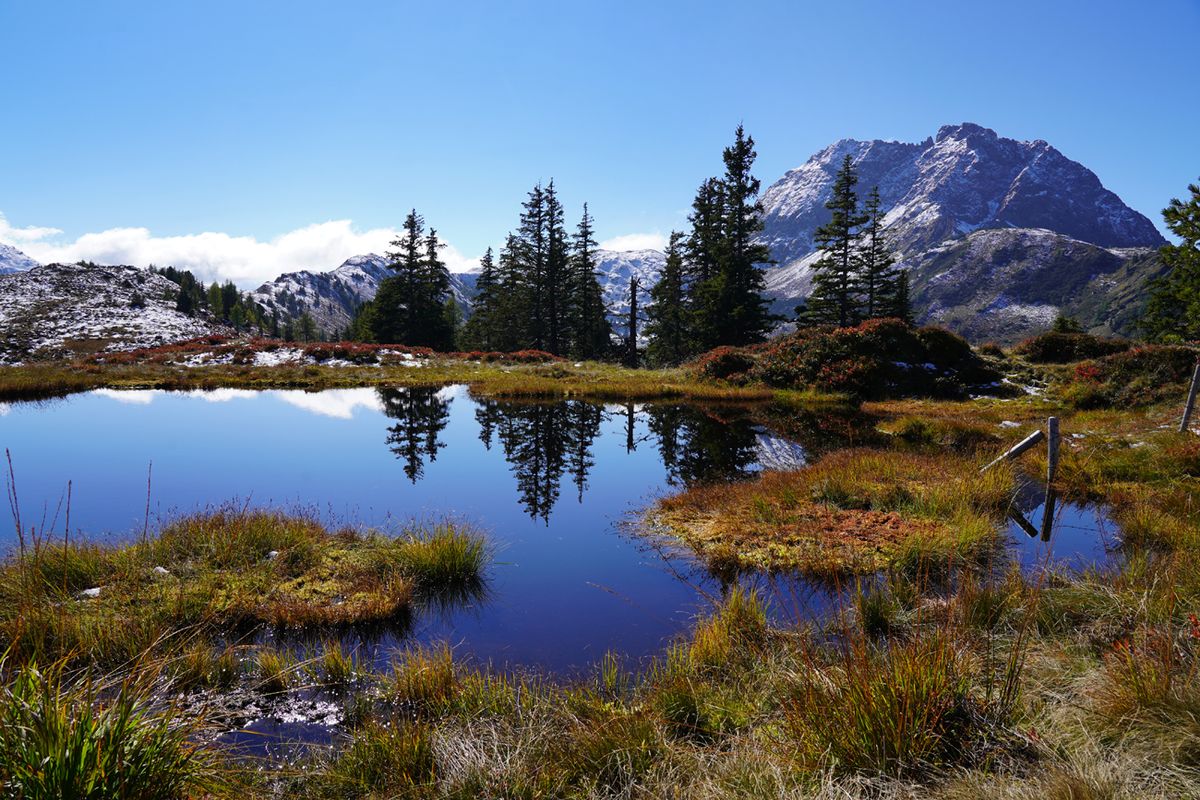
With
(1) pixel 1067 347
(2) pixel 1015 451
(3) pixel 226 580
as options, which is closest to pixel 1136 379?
(1) pixel 1067 347

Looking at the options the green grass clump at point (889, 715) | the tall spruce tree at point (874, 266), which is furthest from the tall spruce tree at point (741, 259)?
the green grass clump at point (889, 715)

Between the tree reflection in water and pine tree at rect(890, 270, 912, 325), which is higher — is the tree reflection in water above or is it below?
below

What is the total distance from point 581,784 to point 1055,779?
2.77 meters

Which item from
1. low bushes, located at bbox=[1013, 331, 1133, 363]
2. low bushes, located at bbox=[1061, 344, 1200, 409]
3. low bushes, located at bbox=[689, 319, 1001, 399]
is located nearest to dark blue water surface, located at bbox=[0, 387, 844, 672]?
low bushes, located at bbox=[689, 319, 1001, 399]

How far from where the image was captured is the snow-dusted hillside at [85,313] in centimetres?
5109

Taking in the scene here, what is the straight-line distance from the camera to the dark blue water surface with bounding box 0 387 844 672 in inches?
286

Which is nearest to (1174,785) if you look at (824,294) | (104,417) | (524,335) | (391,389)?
(104,417)

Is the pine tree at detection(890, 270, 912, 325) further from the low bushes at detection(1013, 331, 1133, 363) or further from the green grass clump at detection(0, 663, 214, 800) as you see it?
the green grass clump at detection(0, 663, 214, 800)

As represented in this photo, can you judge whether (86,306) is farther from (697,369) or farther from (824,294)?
(824,294)

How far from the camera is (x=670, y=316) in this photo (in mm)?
55094

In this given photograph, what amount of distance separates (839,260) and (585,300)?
2585cm

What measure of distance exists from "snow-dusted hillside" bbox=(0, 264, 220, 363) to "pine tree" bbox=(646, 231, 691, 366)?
47253mm

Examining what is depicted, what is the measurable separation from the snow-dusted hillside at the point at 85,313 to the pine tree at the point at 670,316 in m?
47.3

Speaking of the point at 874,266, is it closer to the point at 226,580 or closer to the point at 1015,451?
the point at 1015,451
